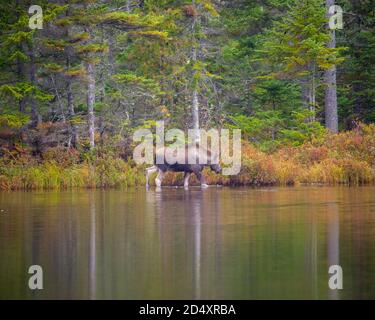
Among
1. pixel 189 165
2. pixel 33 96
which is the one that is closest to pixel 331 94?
pixel 189 165

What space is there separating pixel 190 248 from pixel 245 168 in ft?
60.3

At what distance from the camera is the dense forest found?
101 ft

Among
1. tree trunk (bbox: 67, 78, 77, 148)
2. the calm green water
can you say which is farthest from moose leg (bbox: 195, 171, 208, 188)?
the calm green water

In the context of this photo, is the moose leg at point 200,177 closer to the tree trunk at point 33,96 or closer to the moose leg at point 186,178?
the moose leg at point 186,178

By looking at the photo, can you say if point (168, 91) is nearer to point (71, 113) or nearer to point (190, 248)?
point (71, 113)

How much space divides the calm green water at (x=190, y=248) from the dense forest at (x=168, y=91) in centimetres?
969

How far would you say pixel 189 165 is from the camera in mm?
29844

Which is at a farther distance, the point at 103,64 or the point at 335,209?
the point at 103,64

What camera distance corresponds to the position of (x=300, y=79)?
131 feet

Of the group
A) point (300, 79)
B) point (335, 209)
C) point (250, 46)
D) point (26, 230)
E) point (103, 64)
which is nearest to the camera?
point (26, 230)

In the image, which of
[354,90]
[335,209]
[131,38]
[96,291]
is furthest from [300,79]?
[96,291]

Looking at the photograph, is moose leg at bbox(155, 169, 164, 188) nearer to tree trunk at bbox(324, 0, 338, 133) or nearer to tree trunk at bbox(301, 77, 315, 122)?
tree trunk at bbox(301, 77, 315, 122)
